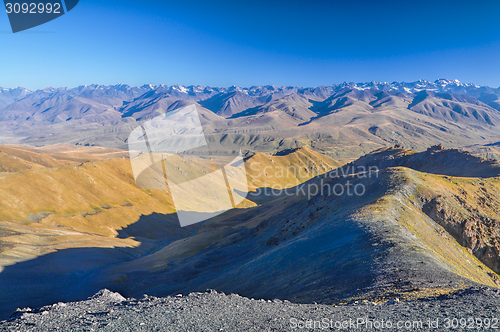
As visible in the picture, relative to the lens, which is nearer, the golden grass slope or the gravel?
the gravel

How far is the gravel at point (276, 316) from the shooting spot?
Result: 17.6 metres

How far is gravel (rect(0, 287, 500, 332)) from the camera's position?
17594 millimetres

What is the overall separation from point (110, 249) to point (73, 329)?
6347 cm

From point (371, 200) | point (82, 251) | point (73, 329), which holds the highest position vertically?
point (73, 329)

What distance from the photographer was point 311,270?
3547 cm

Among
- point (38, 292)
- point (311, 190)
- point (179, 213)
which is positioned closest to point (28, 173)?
point (179, 213)

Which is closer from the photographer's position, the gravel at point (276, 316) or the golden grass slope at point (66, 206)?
the gravel at point (276, 316)

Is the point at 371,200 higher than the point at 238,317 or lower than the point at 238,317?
lower

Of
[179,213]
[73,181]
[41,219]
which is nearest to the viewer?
[41,219]

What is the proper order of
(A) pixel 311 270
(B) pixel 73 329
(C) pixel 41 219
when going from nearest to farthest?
(B) pixel 73 329, (A) pixel 311 270, (C) pixel 41 219

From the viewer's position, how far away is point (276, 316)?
2064 centimetres

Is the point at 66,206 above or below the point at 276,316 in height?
below

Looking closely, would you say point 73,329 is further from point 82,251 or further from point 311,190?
point 311,190

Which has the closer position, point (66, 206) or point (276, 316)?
point (276, 316)
